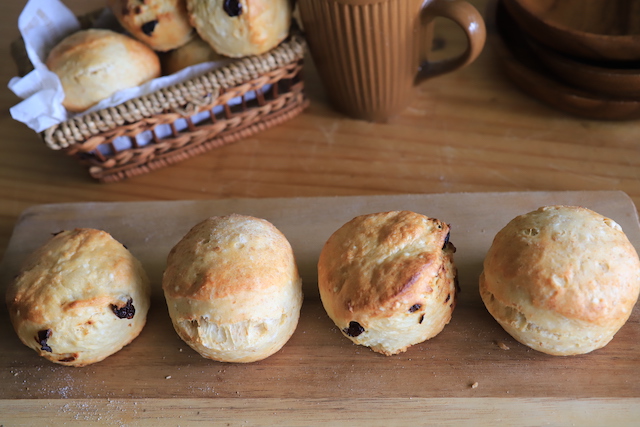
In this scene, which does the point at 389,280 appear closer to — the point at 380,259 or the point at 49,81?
the point at 380,259

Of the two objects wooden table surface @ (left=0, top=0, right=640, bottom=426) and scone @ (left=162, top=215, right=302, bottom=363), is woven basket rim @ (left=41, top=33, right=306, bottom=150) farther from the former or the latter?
scone @ (left=162, top=215, right=302, bottom=363)

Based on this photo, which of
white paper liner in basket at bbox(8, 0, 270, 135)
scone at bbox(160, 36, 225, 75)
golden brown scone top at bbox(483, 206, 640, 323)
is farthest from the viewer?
scone at bbox(160, 36, 225, 75)

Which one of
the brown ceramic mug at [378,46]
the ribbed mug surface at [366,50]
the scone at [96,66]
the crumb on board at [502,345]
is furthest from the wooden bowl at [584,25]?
the scone at [96,66]

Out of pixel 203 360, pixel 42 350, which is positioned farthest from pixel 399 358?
pixel 42 350

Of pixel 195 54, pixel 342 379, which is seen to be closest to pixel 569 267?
pixel 342 379

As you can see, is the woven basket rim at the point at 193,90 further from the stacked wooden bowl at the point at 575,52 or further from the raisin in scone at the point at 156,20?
the stacked wooden bowl at the point at 575,52

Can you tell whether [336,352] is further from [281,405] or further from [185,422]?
[185,422]

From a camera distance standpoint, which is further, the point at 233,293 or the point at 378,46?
the point at 378,46

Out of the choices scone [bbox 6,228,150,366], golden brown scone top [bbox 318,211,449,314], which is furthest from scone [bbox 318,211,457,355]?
scone [bbox 6,228,150,366]
